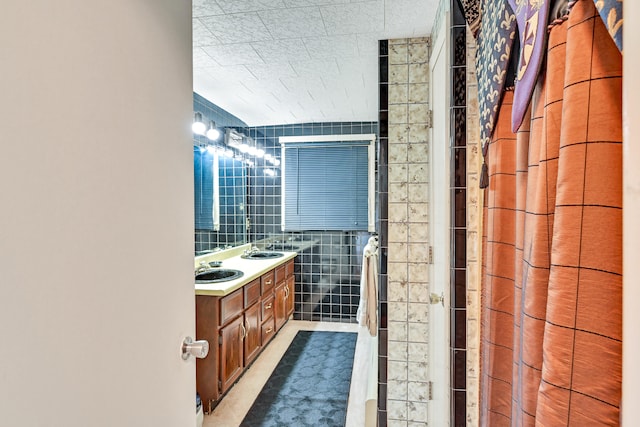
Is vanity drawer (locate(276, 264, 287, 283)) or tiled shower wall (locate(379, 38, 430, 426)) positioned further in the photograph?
vanity drawer (locate(276, 264, 287, 283))

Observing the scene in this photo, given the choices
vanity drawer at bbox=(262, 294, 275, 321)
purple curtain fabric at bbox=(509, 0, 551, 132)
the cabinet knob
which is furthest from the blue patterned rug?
purple curtain fabric at bbox=(509, 0, 551, 132)

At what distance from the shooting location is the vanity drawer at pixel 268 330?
3.27 metres

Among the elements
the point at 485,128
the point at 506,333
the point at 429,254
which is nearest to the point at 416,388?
the point at 429,254

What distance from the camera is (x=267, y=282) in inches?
131

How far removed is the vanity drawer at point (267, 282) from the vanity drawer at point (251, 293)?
0.12 metres

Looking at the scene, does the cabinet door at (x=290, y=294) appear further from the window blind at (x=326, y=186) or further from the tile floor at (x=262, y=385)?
the window blind at (x=326, y=186)

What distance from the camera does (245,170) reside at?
4234mm

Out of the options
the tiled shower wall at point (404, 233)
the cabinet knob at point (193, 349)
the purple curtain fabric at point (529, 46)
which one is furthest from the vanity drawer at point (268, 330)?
the purple curtain fabric at point (529, 46)

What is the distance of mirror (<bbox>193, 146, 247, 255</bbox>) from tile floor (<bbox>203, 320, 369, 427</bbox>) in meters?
1.16

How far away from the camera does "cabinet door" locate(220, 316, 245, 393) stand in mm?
2406

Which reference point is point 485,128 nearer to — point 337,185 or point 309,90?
point 309,90

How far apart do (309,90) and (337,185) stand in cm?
146

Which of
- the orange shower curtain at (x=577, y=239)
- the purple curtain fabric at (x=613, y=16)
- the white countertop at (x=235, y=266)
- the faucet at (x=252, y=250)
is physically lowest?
the white countertop at (x=235, y=266)
